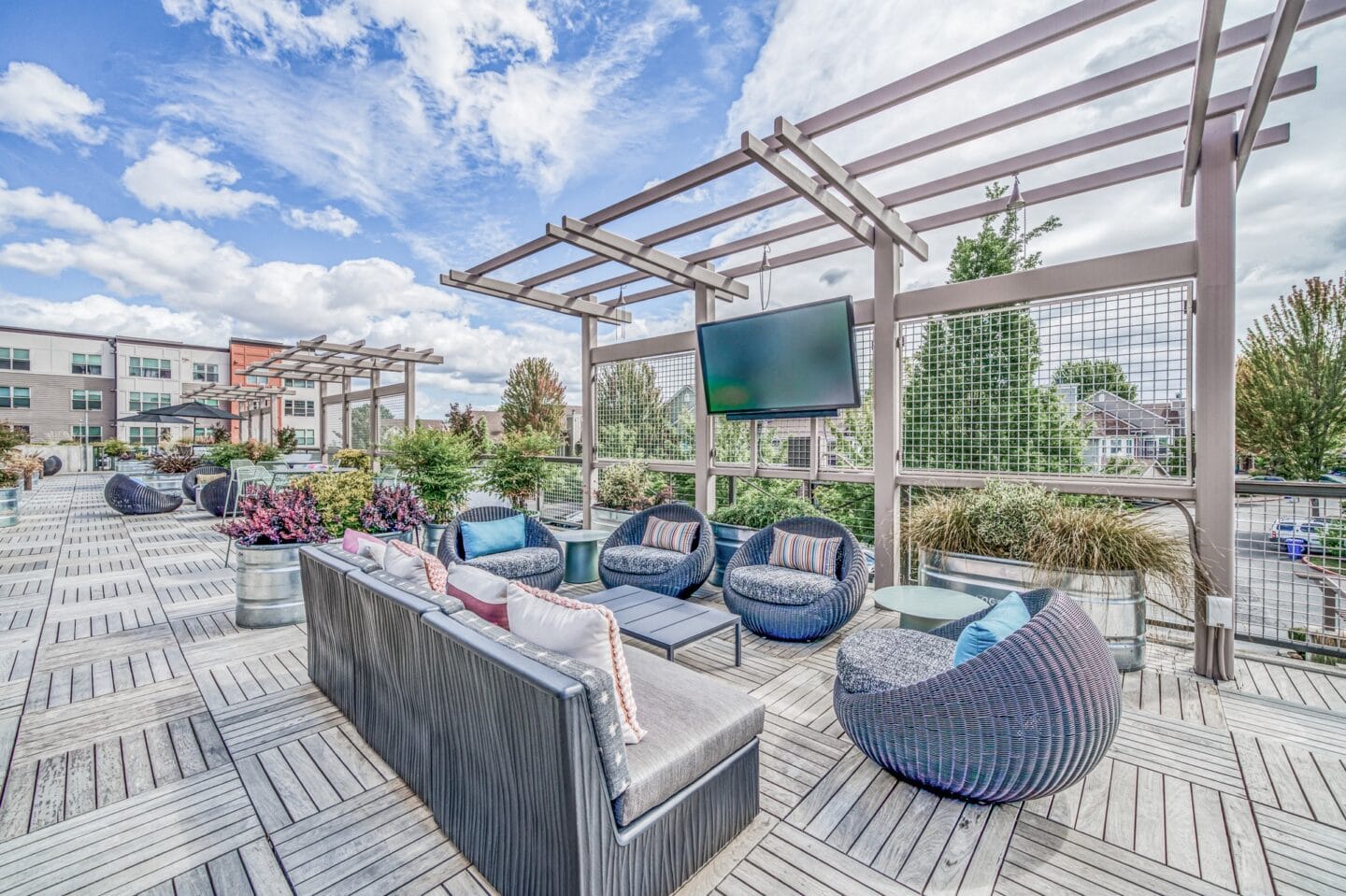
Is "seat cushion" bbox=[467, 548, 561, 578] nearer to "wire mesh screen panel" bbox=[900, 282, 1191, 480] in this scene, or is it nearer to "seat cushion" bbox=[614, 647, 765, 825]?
"seat cushion" bbox=[614, 647, 765, 825]

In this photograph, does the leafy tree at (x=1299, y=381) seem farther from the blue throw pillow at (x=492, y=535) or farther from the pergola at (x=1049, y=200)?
the blue throw pillow at (x=492, y=535)

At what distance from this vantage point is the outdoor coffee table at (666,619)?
3.03 m

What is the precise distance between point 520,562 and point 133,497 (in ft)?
30.2

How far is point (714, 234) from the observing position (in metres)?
5.42

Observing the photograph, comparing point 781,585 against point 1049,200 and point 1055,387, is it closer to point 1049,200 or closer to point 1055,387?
point 1055,387

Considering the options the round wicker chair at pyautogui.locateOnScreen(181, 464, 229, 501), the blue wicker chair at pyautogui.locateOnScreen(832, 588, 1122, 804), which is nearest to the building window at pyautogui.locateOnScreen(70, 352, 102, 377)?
the round wicker chair at pyautogui.locateOnScreen(181, 464, 229, 501)

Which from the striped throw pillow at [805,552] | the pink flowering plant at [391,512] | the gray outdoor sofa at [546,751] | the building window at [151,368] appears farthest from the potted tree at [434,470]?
the building window at [151,368]

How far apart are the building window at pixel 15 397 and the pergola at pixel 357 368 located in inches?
892

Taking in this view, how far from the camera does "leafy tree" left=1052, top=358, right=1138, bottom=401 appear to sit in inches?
153

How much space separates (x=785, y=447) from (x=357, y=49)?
5.47 meters

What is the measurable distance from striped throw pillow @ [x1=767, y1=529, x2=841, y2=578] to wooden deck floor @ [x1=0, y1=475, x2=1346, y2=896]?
74cm

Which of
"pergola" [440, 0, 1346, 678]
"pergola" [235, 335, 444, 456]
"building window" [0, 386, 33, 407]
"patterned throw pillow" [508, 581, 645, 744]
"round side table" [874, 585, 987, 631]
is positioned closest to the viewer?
"patterned throw pillow" [508, 581, 645, 744]

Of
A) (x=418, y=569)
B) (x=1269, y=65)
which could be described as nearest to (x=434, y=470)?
(x=418, y=569)

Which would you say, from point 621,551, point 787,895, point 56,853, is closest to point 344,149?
point 621,551
